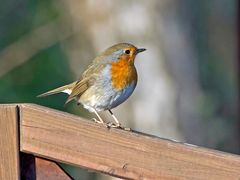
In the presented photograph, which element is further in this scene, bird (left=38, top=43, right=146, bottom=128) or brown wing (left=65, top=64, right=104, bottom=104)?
brown wing (left=65, top=64, right=104, bottom=104)

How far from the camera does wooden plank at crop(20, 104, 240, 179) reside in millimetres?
3615

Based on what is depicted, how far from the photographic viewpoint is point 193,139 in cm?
824

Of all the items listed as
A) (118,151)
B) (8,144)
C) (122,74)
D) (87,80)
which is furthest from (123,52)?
(8,144)

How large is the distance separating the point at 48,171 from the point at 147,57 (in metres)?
4.55

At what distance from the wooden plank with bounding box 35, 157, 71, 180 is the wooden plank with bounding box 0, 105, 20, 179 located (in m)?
0.11

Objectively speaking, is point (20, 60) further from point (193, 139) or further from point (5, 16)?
point (193, 139)

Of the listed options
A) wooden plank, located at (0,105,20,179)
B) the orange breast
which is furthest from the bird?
wooden plank, located at (0,105,20,179)

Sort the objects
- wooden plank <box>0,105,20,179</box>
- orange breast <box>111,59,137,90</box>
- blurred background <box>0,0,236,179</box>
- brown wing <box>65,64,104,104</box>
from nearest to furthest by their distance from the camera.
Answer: wooden plank <box>0,105,20,179</box> → orange breast <box>111,59,137,90</box> → brown wing <box>65,64,104,104</box> → blurred background <box>0,0,236,179</box>

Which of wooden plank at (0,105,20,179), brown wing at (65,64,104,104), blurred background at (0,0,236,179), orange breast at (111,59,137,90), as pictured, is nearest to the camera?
wooden plank at (0,105,20,179)

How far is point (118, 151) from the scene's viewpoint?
3.67 meters

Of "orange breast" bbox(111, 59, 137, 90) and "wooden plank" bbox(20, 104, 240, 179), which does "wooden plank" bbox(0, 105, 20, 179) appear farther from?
"orange breast" bbox(111, 59, 137, 90)

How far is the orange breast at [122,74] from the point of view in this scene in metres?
5.80

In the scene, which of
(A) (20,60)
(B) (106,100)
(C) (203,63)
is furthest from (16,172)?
(C) (203,63)

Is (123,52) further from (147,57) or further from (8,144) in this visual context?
(8,144)
